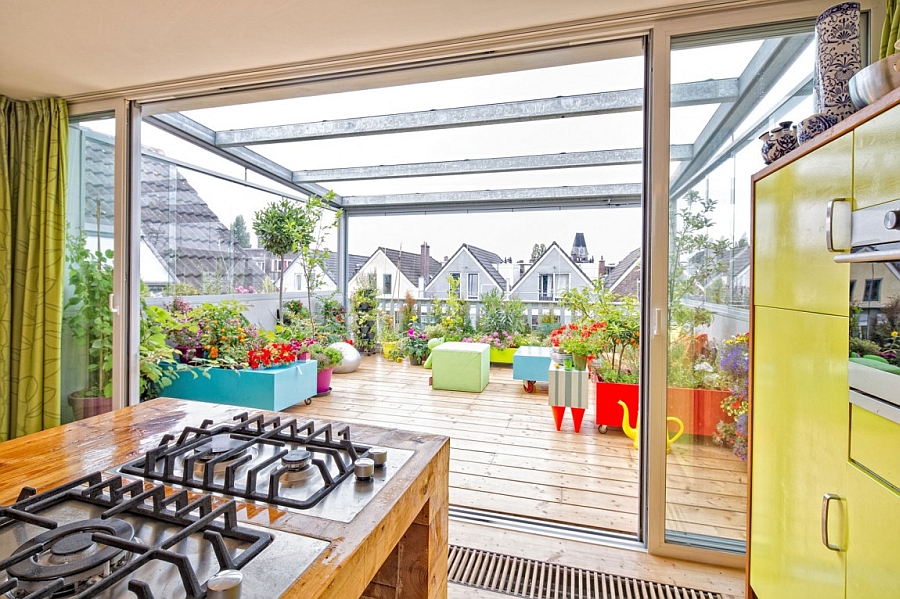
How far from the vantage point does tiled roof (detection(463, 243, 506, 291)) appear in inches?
269

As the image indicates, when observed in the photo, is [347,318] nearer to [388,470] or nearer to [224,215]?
[224,215]

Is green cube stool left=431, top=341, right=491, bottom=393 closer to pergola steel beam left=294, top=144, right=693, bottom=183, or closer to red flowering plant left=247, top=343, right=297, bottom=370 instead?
red flowering plant left=247, top=343, right=297, bottom=370

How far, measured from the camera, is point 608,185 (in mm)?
5773

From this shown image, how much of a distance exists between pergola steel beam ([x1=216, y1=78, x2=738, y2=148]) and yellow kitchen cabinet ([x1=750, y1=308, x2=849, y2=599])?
2.36 metres

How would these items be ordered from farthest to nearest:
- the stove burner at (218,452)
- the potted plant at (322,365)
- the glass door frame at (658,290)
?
1. the potted plant at (322,365)
2. the glass door frame at (658,290)
3. the stove burner at (218,452)

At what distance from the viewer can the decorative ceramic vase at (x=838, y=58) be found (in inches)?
46.1

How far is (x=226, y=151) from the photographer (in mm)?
4840

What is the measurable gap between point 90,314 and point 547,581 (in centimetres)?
305

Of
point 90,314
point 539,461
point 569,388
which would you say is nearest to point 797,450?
point 539,461

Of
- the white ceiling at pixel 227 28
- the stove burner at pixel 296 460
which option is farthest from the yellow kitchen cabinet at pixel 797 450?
the white ceiling at pixel 227 28

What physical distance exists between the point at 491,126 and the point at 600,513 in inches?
126

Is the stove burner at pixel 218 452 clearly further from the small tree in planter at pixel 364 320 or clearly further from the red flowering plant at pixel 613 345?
the small tree in planter at pixel 364 320

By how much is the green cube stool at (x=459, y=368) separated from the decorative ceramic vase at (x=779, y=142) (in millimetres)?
3597

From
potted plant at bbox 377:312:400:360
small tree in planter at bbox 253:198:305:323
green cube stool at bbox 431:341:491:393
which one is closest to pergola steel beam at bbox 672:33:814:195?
green cube stool at bbox 431:341:491:393
